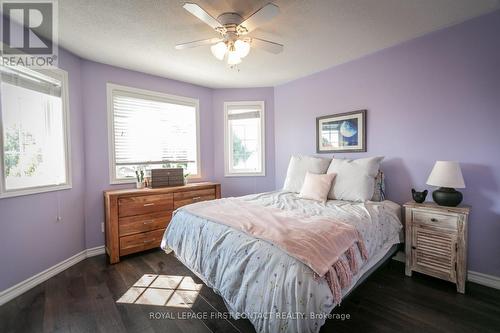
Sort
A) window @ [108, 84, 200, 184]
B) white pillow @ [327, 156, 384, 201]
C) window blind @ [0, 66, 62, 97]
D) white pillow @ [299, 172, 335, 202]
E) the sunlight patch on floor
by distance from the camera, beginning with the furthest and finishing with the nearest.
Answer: window @ [108, 84, 200, 184], white pillow @ [299, 172, 335, 202], white pillow @ [327, 156, 384, 201], window blind @ [0, 66, 62, 97], the sunlight patch on floor

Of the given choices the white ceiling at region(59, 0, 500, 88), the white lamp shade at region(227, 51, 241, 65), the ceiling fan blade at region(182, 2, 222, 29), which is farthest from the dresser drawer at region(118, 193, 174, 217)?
the ceiling fan blade at region(182, 2, 222, 29)

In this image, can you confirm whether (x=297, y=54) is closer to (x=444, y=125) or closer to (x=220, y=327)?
(x=444, y=125)

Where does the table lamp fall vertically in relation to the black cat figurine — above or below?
above

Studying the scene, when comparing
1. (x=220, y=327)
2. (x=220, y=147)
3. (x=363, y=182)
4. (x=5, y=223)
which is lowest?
(x=220, y=327)

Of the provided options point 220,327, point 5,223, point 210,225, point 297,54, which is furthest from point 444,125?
point 5,223

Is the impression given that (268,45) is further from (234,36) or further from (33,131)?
(33,131)

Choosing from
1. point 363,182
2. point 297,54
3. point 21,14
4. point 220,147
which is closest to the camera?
point 21,14

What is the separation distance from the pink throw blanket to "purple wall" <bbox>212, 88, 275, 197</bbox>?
6.67 feet

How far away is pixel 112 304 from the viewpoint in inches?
71.8

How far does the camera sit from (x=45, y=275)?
87.0 inches

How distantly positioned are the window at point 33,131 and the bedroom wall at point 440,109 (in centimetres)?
356

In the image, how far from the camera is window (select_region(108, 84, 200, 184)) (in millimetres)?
3006

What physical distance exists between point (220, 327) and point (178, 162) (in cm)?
262

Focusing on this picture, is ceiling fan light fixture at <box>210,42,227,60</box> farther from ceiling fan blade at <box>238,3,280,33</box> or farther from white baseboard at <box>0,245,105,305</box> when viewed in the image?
white baseboard at <box>0,245,105,305</box>
